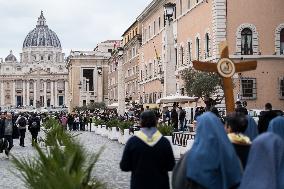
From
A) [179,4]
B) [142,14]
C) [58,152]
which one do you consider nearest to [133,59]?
[142,14]

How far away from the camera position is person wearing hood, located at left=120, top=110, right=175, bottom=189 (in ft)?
25.6

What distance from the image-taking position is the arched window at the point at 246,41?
1581 inches

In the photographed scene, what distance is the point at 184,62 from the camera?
48.8 m

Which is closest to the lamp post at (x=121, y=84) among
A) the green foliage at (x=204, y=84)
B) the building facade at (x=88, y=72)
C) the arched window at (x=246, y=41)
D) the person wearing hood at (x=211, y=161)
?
the arched window at (x=246, y=41)

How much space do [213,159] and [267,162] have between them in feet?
3.00

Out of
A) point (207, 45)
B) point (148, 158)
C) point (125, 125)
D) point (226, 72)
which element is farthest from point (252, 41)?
point (148, 158)

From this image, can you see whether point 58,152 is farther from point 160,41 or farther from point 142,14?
point 142,14

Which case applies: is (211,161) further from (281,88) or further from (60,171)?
(281,88)

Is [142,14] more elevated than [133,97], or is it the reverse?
[142,14]

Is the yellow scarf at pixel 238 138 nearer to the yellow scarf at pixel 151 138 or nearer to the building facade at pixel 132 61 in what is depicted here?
the yellow scarf at pixel 151 138

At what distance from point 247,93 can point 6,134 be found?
761 inches

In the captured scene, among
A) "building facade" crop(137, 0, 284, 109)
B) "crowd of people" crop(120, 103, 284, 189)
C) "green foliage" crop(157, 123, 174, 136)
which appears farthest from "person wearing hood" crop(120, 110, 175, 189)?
"building facade" crop(137, 0, 284, 109)

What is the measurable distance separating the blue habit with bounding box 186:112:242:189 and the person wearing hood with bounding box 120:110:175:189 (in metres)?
1.08

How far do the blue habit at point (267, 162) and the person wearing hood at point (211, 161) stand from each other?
0.68 metres
